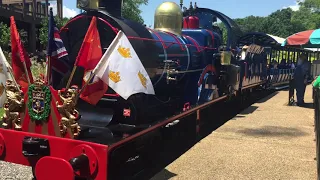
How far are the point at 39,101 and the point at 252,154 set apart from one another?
9.82 feet

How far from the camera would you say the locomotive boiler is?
13.3 ft

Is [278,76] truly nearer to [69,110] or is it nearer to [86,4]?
[86,4]

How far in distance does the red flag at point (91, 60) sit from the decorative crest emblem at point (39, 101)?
358 mm

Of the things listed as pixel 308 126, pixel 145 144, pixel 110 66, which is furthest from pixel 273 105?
pixel 110 66

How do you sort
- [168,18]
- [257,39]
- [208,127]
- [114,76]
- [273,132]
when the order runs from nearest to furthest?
[114,76] < [168,18] < [273,132] < [208,127] < [257,39]

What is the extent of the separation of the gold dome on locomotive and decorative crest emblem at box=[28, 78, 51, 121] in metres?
3.03

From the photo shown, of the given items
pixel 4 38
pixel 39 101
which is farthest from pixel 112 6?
pixel 4 38

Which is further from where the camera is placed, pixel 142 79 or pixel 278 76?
pixel 278 76

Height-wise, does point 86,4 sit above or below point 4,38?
below

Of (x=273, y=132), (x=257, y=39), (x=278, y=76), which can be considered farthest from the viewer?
(x=278, y=76)

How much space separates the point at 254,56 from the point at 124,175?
7.55 m

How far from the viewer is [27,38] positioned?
28984mm

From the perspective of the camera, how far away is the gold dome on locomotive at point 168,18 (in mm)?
5988

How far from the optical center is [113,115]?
4.07 meters
